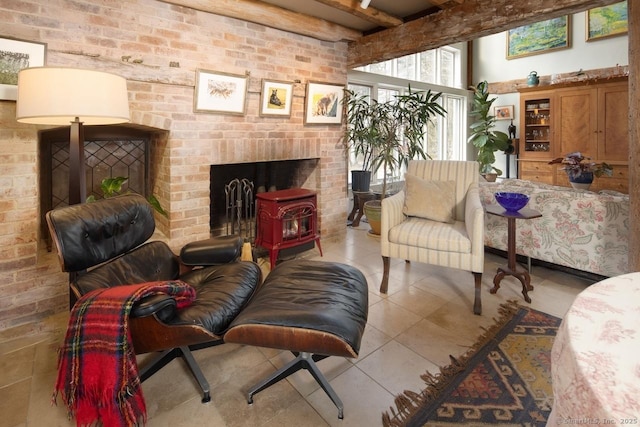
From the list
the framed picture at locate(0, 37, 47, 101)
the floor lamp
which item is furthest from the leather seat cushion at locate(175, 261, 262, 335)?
the framed picture at locate(0, 37, 47, 101)

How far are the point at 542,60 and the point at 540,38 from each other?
1.24 ft

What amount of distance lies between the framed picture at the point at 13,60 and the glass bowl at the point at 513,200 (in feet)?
10.7

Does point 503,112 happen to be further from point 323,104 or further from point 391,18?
point 323,104

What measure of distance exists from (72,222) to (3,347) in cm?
112

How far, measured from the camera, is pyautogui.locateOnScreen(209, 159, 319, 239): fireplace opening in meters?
3.56

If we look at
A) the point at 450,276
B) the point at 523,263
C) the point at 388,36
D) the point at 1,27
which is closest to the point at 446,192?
Answer: the point at 450,276

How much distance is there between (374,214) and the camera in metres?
4.21

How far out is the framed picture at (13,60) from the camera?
2.09m

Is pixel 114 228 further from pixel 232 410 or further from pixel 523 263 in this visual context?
pixel 523 263

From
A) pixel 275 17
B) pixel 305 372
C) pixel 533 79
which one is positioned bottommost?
pixel 305 372

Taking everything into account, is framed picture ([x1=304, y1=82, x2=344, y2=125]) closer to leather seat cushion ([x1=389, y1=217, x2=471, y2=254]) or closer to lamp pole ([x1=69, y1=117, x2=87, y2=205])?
leather seat cushion ([x1=389, y1=217, x2=471, y2=254])

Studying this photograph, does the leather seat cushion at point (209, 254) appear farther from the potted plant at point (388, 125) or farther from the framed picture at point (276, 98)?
the potted plant at point (388, 125)

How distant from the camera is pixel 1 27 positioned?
2090mm

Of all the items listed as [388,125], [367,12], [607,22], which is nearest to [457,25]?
[367,12]
